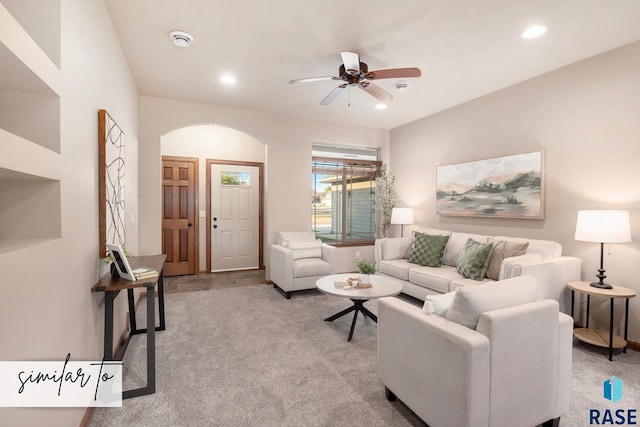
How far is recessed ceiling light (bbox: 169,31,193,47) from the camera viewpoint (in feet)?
8.73

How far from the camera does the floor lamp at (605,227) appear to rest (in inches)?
102

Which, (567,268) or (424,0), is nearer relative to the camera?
(424,0)

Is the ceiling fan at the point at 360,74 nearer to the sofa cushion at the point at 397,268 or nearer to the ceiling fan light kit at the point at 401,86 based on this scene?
the ceiling fan light kit at the point at 401,86

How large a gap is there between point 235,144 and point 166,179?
1.40m

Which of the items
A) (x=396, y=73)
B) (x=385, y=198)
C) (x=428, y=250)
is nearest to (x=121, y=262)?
(x=396, y=73)

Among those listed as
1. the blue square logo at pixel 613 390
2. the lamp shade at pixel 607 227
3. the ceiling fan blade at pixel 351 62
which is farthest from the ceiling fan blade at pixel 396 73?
the blue square logo at pixel 613 390

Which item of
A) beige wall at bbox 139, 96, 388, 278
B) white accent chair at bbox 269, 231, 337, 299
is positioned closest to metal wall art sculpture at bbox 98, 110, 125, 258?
beige wall at bbox 139, 96, 388, 278

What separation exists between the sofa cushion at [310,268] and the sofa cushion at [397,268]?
80 centimetres

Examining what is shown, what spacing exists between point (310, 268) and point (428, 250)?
5.28 feet

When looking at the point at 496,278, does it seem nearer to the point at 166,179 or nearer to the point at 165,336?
the point at 165,336

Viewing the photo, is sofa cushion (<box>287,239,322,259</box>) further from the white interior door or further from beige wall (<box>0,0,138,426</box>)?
beige wall (<box>0,0,138,426</box>)

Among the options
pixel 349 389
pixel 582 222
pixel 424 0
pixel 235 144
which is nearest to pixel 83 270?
pixel 349 389

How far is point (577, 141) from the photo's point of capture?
3186 millimetres

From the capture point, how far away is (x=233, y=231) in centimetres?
600
